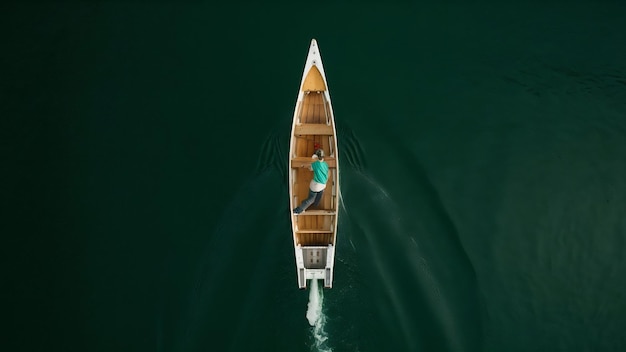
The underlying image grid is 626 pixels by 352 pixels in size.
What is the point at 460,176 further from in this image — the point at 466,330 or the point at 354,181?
the point at 466,330

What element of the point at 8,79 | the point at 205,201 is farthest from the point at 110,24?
the point at 205,201

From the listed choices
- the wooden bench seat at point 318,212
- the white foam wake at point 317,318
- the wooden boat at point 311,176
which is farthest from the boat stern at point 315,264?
the wooden bench seat at point 318,212

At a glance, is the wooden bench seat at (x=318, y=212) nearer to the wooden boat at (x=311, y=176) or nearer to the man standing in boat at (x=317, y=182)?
the wooden boat at (x=311, y=176)

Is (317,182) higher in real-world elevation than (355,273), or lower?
higher

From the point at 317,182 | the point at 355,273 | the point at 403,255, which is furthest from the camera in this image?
the point at 403,255

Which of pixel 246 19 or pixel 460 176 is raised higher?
pixel 246 19

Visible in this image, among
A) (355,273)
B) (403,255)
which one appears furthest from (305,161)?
(403,255)

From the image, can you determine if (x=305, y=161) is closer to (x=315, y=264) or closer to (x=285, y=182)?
(x=285, y=182)

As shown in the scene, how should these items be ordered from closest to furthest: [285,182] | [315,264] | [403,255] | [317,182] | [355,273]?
[317,182] < [315,264] < [355,273] < [403,255] < [285,182]
